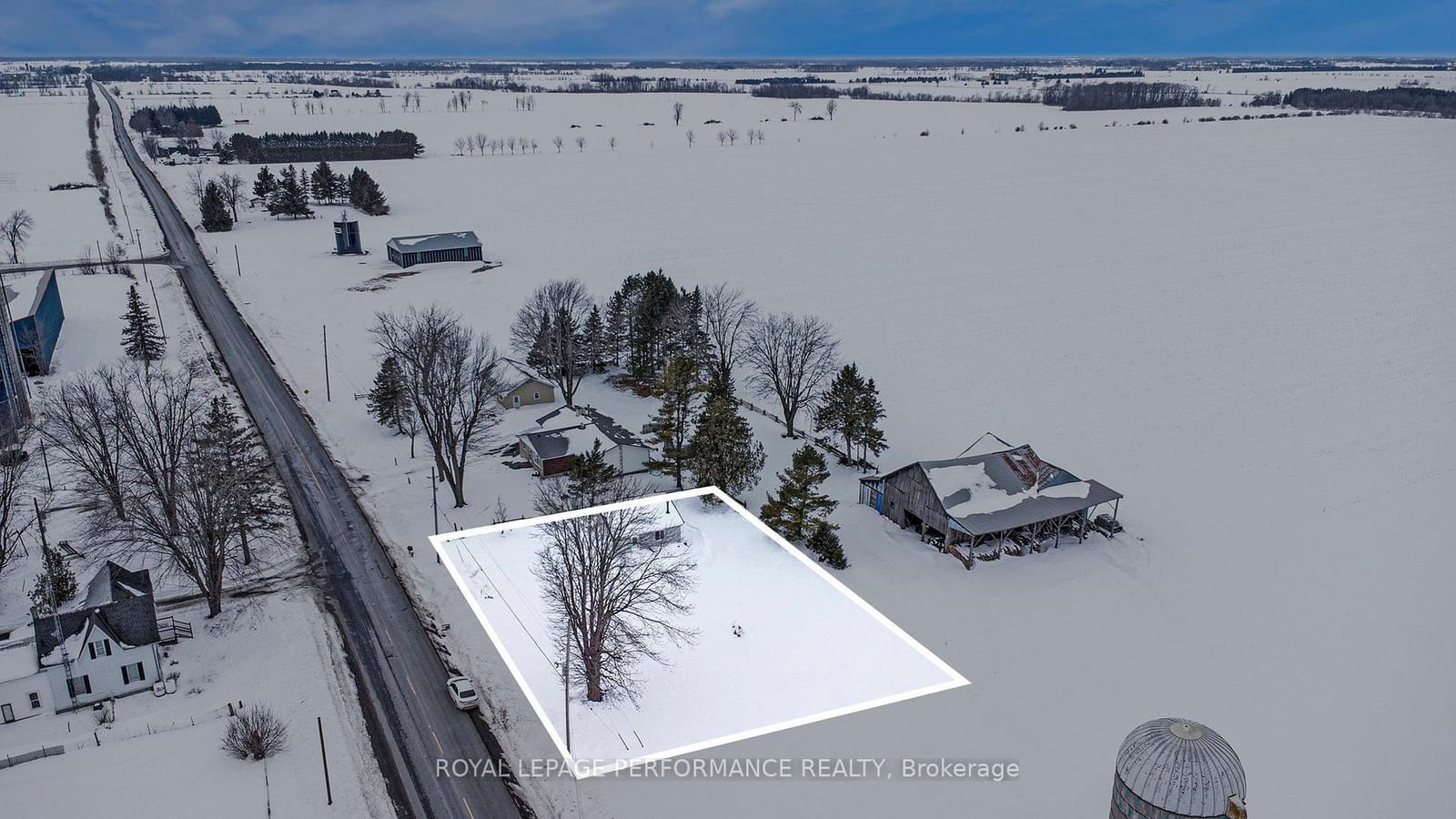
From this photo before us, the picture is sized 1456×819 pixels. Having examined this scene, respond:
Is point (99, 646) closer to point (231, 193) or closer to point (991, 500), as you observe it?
point (991, 500)

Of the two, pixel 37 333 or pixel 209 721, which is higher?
pixel 37 333

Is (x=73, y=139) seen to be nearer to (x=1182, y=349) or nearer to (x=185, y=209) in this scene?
(x=185, y=209)

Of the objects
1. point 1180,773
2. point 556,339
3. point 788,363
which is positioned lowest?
point 1180,773

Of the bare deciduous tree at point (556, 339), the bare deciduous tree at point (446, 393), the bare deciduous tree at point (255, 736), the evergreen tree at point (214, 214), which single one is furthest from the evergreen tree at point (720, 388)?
the evergreen tree at point (214, 214)

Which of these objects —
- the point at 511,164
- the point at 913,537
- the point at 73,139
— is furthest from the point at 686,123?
the point at 913,537

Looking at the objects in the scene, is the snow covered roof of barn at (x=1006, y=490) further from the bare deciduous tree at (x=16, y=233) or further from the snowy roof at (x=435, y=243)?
the bare deciduous tree at (x=16, y=233)

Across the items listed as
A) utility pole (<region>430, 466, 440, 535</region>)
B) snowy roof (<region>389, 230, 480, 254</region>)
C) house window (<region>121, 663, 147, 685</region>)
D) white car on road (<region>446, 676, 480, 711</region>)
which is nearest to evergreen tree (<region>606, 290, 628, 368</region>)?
utility pole (<region>430, 466, 440, 535</region>)

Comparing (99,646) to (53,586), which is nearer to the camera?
(99,646)

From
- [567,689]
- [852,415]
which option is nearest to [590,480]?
[852,415]
